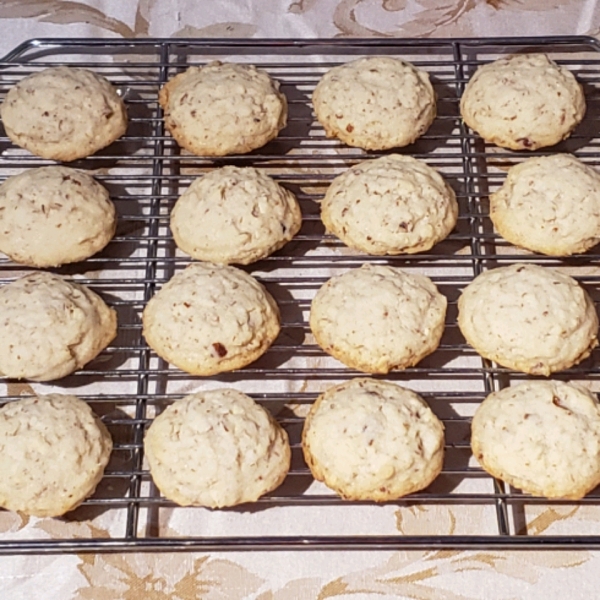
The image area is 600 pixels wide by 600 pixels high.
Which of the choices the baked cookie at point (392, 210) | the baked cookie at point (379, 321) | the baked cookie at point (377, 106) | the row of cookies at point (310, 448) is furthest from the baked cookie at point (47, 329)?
the baked cookie at point (377, 106)

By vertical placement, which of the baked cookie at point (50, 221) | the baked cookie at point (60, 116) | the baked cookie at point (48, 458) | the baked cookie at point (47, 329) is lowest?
the baked cookie at point (48, 458)

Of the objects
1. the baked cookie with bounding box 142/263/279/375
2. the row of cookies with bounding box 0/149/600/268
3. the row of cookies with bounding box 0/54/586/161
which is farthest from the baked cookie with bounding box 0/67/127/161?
the baked cookie with bounding box 142/263/279/375

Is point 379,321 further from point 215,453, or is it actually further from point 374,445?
point 215,453

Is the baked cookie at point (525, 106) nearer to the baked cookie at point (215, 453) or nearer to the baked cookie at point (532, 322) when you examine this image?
the baked cookie at point (532, 322)

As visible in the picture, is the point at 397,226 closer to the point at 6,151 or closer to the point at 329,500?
the point at 329,500

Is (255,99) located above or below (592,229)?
above

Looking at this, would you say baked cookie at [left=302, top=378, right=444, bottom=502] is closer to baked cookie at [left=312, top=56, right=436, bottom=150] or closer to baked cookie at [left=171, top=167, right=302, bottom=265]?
baked cookie at [left=171, top=167, right=302, bottom=265]

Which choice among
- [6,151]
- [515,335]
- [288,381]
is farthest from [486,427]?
[6,151]
